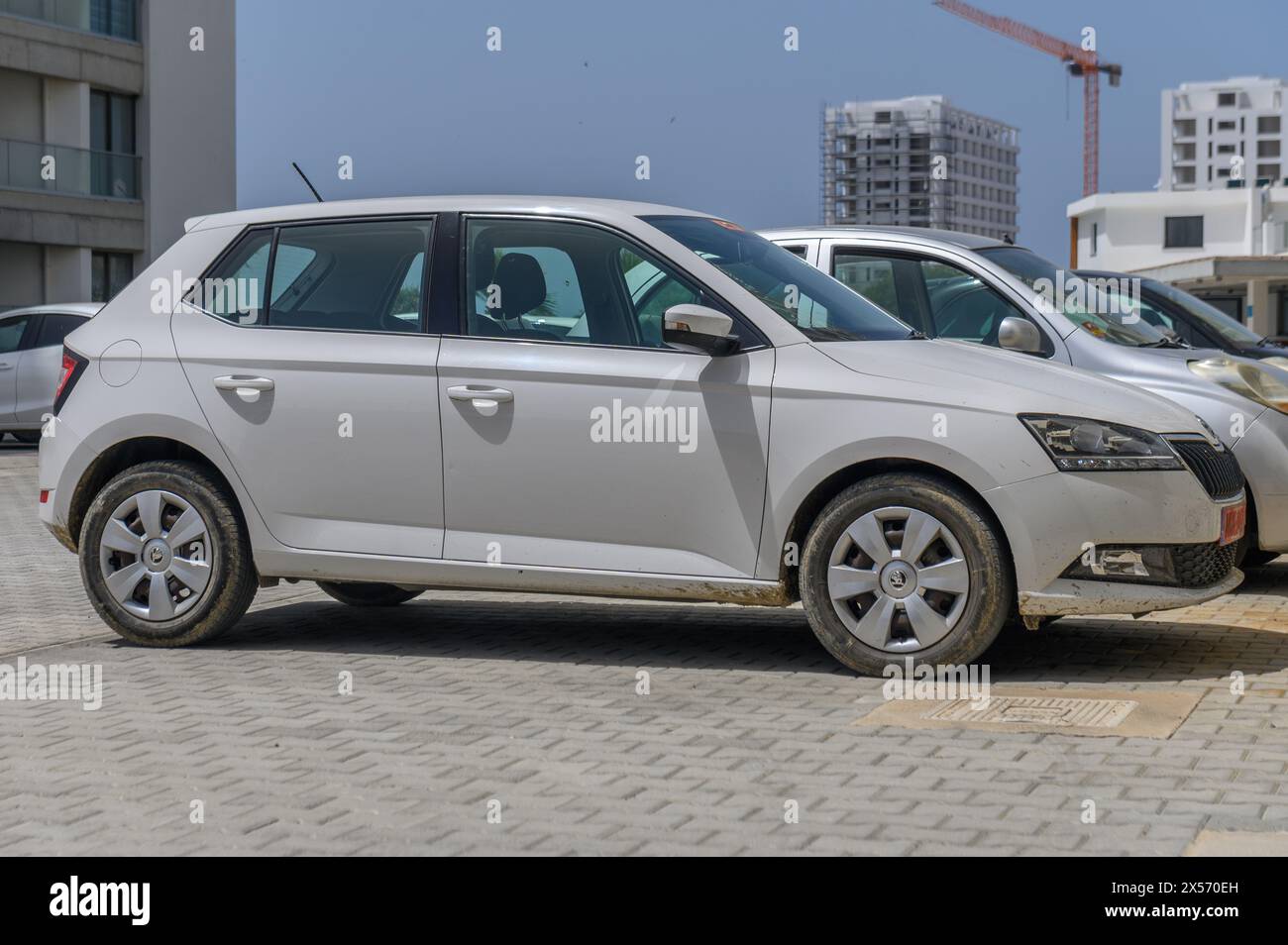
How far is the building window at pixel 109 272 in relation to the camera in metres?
40.0

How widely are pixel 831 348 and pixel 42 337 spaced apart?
1874cm

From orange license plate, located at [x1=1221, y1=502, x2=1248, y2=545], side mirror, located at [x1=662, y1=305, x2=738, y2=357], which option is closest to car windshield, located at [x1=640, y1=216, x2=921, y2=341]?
side mirror, located at [x1=662, y1=305, x2=738, y2=357]

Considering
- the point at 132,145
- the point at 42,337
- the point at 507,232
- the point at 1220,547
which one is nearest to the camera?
the point at 1220,547

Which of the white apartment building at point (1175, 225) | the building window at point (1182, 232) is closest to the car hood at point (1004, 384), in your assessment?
the white apartment building at point (1175, 225)

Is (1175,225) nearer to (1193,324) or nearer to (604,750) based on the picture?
(1193,324)

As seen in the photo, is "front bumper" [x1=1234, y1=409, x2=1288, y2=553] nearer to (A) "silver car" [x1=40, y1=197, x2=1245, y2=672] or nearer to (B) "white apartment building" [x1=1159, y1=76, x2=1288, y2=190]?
(A) "silver car" [x1=40, y1=197, x2=1245, y2=672]

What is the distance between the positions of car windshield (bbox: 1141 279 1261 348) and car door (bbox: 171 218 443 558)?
5.60 meters

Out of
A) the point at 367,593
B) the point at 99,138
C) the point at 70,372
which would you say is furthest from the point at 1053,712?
the point at 99,138

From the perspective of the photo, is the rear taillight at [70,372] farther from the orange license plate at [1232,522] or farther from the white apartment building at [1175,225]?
the white apartment building at [1175,225]
